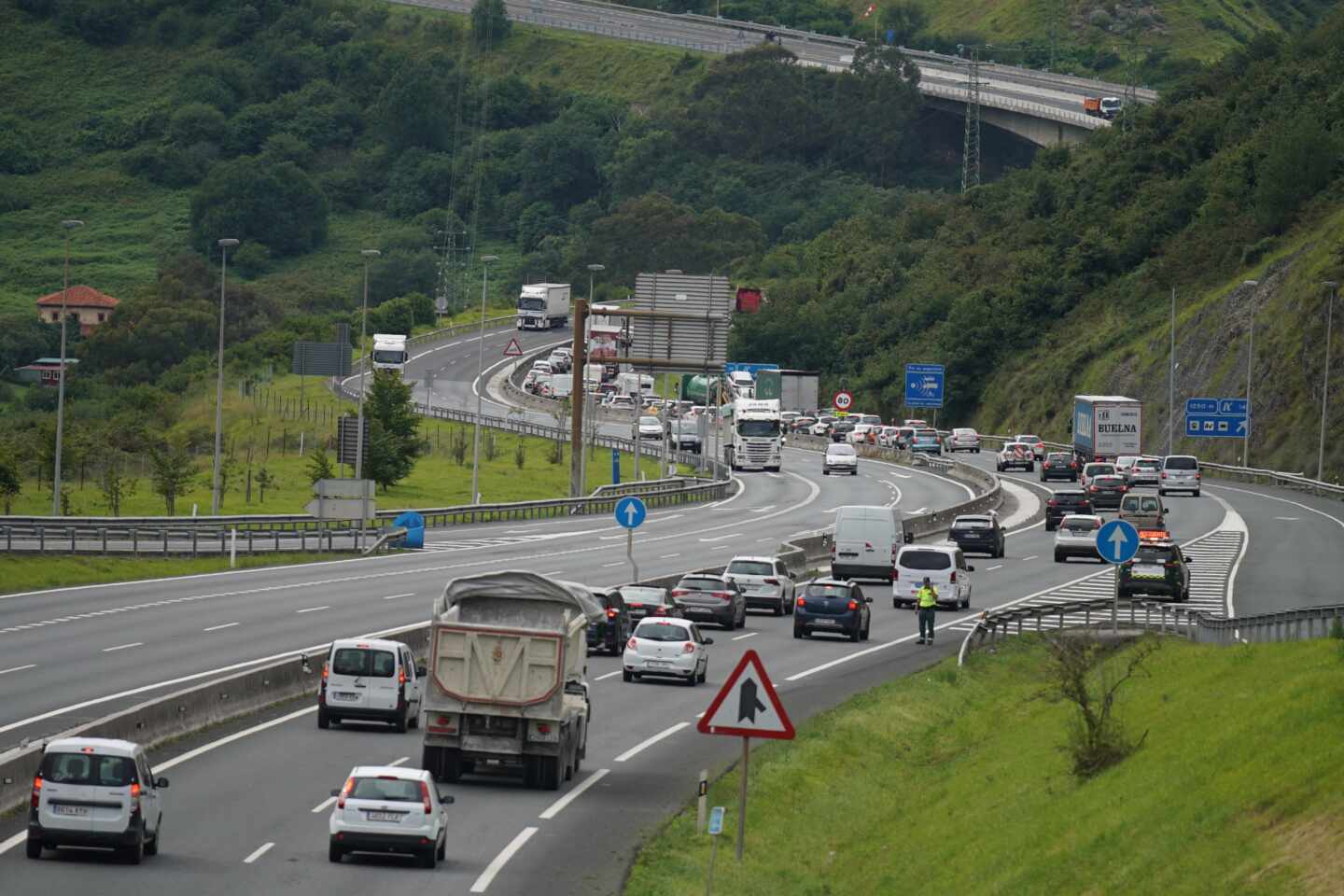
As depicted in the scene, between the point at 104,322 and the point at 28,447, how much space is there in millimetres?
82051

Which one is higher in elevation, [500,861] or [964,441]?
[964,441]

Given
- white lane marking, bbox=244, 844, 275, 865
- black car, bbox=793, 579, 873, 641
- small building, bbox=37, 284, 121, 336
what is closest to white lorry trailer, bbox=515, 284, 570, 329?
small building, bbox=37, 284, 121, 336

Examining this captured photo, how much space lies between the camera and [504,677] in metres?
27.5

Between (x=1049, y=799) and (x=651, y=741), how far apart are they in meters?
9.58

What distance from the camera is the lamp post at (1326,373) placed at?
9256 cm

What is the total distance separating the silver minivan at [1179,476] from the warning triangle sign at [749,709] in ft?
234

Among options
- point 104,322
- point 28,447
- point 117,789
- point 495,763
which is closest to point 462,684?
point 495,763

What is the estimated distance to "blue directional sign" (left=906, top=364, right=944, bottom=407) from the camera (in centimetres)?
12957

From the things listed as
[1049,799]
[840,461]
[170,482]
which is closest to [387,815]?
[1049,799]

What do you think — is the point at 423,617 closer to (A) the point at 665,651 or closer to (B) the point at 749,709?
(A) the point at 665,651

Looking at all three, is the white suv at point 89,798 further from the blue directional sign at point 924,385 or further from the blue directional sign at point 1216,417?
the blue directional sign at point 924,385

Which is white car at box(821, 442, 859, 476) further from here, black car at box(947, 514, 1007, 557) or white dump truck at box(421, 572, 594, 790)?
A: white dump truck at box(421, 572, 594, 790)

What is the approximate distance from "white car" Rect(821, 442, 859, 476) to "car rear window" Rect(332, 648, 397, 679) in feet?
254

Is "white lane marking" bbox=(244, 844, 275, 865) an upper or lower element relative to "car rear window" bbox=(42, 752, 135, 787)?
lower
